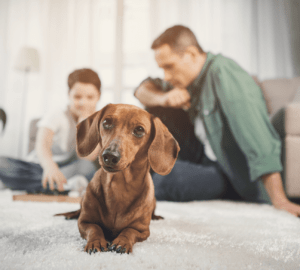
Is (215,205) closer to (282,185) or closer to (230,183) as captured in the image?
(230,183)

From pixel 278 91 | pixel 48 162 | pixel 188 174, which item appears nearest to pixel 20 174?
pixel 48 162

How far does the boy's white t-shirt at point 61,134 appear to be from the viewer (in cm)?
123

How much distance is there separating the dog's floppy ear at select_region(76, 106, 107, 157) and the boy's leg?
0.98 meters

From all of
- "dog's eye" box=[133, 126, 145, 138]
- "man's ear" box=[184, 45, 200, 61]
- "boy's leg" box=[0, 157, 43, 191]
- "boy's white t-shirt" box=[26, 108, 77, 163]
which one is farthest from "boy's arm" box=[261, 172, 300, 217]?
"boy's leg" box=[0, 157, 43, 191]

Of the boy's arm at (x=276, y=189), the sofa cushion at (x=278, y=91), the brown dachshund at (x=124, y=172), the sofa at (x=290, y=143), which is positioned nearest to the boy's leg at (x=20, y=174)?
the brown dachshund at (x=124, y=172)

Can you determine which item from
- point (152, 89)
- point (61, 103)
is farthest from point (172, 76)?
point (61, 103)

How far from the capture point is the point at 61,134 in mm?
1268

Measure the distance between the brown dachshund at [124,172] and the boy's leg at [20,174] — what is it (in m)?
0.97

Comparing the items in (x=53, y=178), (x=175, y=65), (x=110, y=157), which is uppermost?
(x=175, y=65)

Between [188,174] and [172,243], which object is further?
[188,174]

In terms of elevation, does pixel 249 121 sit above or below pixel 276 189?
above

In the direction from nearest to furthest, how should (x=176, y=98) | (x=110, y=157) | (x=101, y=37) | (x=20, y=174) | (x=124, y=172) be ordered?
1. (x=110, y=157)
2. (x=124, y=172)
3. (x=176, y=98)
4. (x=20, y=174)
5. (x=101, y=37)

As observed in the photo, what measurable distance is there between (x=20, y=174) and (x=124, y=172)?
1152 millimetres

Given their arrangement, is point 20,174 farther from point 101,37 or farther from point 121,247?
point 101,37
